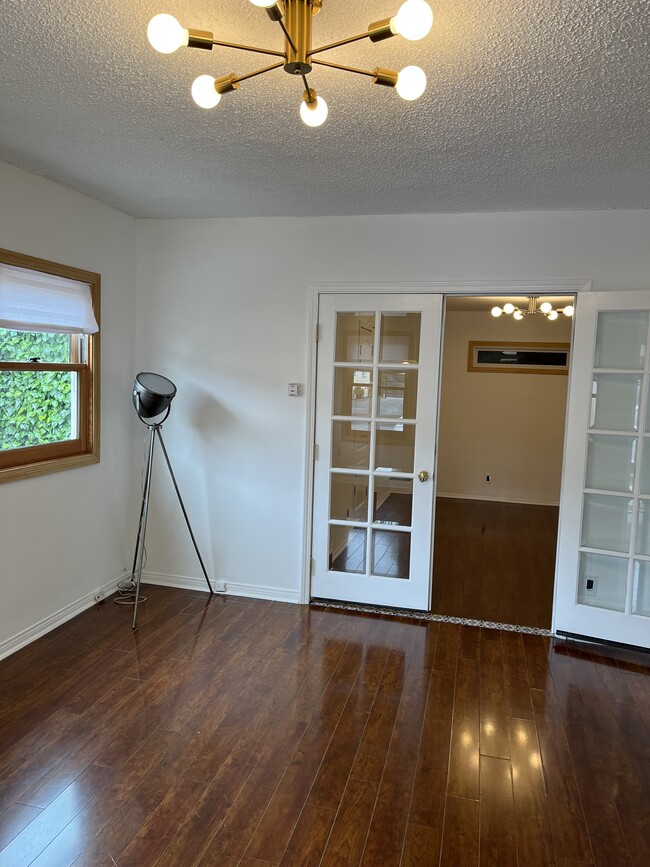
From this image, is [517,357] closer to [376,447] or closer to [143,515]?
[376,447]

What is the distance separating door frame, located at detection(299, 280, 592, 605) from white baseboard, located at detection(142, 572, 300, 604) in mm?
124

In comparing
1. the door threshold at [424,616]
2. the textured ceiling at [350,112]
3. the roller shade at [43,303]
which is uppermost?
the textured ceiling at [350,112]

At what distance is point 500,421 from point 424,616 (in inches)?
170

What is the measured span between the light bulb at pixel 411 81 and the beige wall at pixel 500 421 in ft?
20.4

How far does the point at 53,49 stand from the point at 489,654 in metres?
3.43

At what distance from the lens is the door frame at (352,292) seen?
11.8ft

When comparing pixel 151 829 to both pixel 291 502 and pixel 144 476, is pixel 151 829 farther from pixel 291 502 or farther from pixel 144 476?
pixel 144 476

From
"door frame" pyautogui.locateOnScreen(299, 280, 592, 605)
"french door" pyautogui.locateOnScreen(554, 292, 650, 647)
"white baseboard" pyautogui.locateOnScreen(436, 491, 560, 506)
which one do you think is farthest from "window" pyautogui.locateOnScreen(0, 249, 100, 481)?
"white baseboard" pyautogui.locateOnScreen(436, 491, 560, 506)

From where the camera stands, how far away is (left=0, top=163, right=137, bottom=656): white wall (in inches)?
126

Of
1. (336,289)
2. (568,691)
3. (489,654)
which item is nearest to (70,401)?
(336,289)

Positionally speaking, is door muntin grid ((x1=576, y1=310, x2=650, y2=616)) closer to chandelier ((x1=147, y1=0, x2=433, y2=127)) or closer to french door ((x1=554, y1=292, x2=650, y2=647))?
french door ((x1=554, y1=292, x2=650, y2=647))

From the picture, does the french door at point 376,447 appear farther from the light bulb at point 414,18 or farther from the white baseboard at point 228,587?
the light bulb at point 414,18

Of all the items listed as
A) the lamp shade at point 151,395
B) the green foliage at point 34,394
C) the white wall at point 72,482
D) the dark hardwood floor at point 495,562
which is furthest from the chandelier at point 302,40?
the dark hardwood floor at point 495,562

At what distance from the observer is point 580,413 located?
350cm
